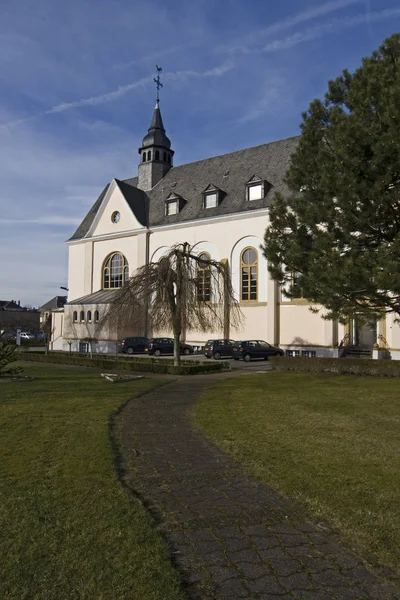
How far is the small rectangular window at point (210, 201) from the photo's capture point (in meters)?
36.8

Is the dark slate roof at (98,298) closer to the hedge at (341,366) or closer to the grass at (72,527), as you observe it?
the hedge at (341,366)

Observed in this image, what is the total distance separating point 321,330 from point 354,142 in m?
→ 19.6

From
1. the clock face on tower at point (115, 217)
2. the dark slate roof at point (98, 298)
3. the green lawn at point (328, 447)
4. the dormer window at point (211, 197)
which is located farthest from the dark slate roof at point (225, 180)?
the green lawn at point (328, 447)

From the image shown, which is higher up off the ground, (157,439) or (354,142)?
(354,142)

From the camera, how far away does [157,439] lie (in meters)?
7.56

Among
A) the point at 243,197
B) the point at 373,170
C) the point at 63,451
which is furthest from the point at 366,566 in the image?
the point at 243,197

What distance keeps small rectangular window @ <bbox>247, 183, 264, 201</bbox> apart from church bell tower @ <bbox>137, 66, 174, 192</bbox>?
12446 millimetres

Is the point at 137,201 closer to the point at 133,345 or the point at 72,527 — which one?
the point at 133,345

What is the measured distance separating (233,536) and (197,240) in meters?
33.5

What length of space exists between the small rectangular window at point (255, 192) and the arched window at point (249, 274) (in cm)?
391

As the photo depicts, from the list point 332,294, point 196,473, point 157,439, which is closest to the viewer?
point 196,473

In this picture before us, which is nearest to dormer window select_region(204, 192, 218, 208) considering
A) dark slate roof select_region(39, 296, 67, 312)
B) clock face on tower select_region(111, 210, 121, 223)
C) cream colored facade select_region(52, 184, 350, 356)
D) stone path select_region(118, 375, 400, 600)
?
cream colored facade select_region(52, 184, 350, 356)

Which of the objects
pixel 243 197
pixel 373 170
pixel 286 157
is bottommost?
pixel 373 170

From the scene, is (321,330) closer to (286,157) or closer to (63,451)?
(286,157)
